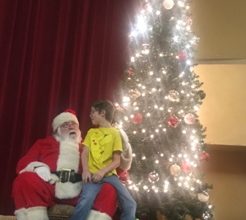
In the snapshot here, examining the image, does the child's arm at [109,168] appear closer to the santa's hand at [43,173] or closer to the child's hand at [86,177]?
the child's hand at [86,177]

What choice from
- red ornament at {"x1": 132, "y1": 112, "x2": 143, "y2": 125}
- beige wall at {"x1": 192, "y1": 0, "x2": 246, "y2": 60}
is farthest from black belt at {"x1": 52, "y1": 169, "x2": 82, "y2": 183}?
beige wall at {"x1": 192, "y1": 0, "x2": 246, "y2": 60}

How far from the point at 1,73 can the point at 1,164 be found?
92cm

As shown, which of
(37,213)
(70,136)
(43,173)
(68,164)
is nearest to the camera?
(37,213)

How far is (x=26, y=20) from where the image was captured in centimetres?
434

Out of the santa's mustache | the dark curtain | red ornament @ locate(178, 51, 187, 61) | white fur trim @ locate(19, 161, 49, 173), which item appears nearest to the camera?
white fur trim @ locate(19, 161, 49, 173)

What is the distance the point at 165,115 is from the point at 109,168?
0.93m

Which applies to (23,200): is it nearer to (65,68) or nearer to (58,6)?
(65,68)

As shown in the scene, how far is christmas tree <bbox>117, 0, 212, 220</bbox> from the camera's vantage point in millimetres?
3539

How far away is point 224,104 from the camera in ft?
16.0

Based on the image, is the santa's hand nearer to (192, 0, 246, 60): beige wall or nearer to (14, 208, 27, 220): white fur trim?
(14, 208, 27, 220): white fur trim

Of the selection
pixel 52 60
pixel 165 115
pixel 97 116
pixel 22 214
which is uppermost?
pixel 52 60

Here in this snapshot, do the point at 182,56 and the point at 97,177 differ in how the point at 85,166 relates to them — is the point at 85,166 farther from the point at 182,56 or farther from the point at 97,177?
the point at 182,56

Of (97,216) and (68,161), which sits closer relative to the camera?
(97,216)

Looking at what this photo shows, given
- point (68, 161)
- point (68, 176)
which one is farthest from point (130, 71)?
point (68, 176)
